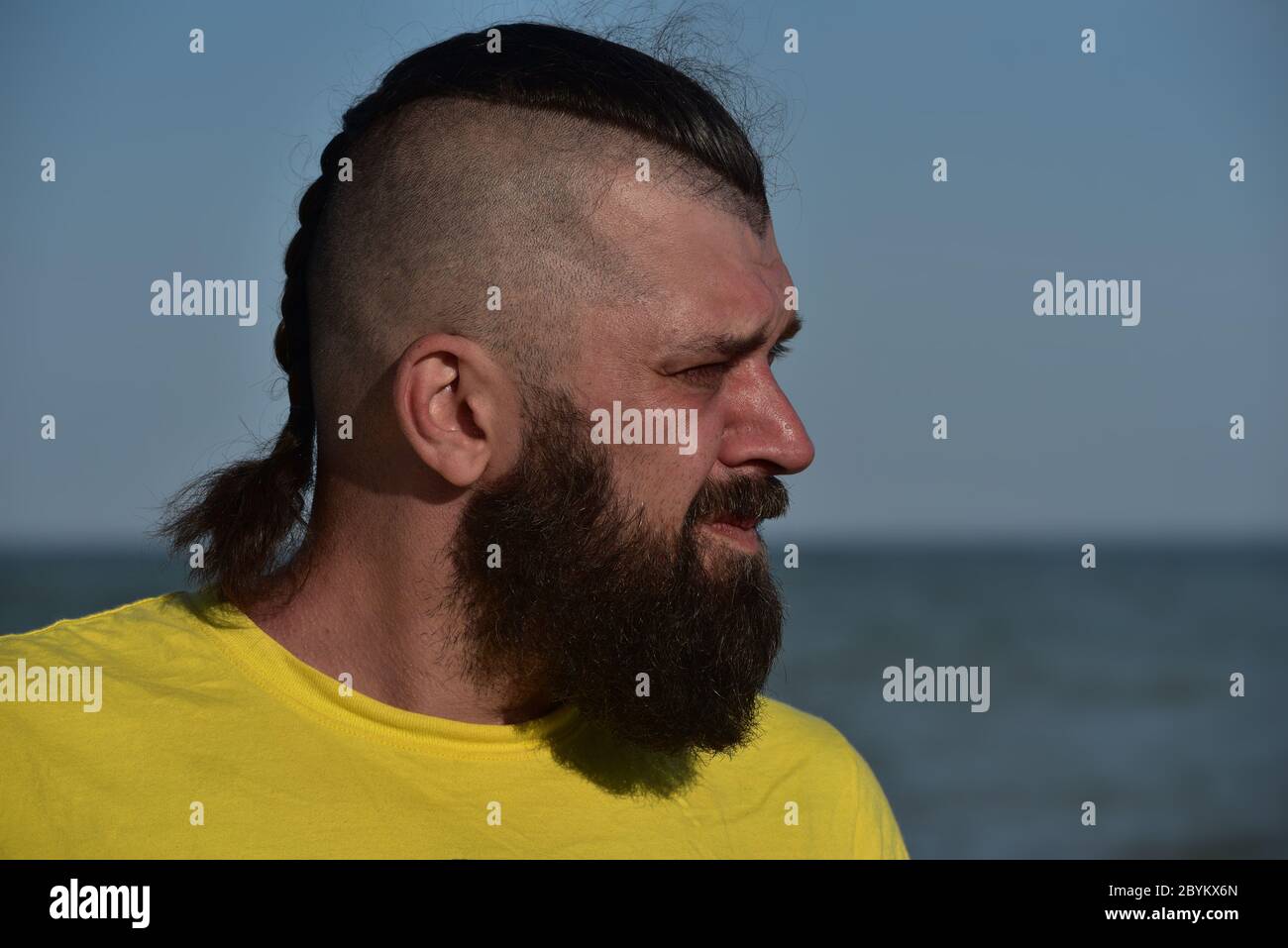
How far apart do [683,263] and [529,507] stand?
25.6 inches

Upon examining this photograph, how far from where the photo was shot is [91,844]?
2.46 metres

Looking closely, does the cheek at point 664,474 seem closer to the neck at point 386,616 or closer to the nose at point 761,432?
the nose at point 761,432

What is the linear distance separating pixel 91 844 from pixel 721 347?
1.62m

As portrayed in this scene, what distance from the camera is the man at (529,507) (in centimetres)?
282

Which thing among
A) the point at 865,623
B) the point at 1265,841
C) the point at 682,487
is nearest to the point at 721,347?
the point at 682,487

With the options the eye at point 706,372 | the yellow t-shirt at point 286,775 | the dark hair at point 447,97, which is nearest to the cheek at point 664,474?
the eye at point 706,372

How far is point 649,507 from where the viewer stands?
2947 millimetres

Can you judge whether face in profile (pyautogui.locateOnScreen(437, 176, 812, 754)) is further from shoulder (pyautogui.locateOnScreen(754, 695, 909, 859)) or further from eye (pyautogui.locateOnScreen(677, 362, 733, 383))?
shoulder (pyautogui.locateOnScreen(754, 695, 909, 859))

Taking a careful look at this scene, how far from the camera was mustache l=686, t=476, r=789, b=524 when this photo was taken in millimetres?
2986

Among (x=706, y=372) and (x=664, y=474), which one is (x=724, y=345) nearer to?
(x=706, y=372)

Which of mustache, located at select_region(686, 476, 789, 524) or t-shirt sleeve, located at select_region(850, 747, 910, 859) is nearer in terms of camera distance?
mustache, located at select_region(686, 476, 789, 524)

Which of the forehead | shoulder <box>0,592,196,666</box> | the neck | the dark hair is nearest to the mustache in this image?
the forehead

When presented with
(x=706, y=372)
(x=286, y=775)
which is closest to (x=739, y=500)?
(x=706, y=372)
